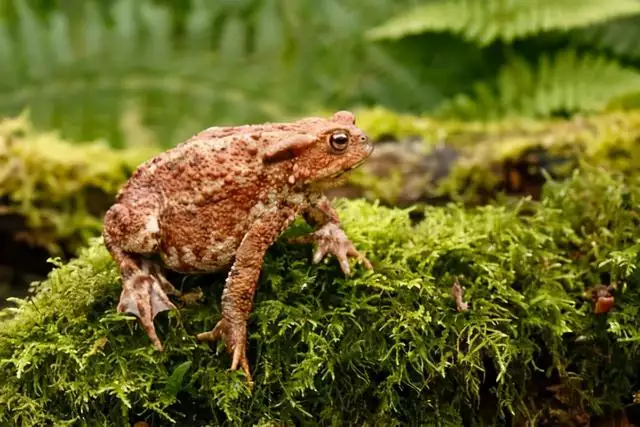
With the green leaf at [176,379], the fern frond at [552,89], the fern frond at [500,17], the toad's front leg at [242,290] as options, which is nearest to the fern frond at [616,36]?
the fern frond at [552,89]

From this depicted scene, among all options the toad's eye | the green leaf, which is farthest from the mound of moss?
the toad's eye

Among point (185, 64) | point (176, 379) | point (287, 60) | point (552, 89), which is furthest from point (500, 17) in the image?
point (176, 379)

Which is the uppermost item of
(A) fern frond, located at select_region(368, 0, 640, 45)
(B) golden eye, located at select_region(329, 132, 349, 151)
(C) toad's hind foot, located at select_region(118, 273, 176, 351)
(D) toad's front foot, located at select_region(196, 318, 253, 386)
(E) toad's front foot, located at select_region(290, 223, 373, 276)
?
(B) golden eye, located at select_region(329, 132, 349, 151)

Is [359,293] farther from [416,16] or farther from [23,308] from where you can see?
[416,16]

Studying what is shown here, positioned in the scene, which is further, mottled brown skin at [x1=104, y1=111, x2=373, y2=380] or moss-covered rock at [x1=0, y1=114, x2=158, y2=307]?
moss-covered rock at [x1=0, y1=114, x2=158, y2=307]

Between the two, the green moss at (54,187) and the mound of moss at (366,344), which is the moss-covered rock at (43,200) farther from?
the mound of moss at (366,344)

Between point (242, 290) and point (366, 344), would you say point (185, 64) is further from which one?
point (366, 344)

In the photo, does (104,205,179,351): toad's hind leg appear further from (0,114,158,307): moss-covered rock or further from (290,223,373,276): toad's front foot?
(0,114,158,307): moss-covered rock
